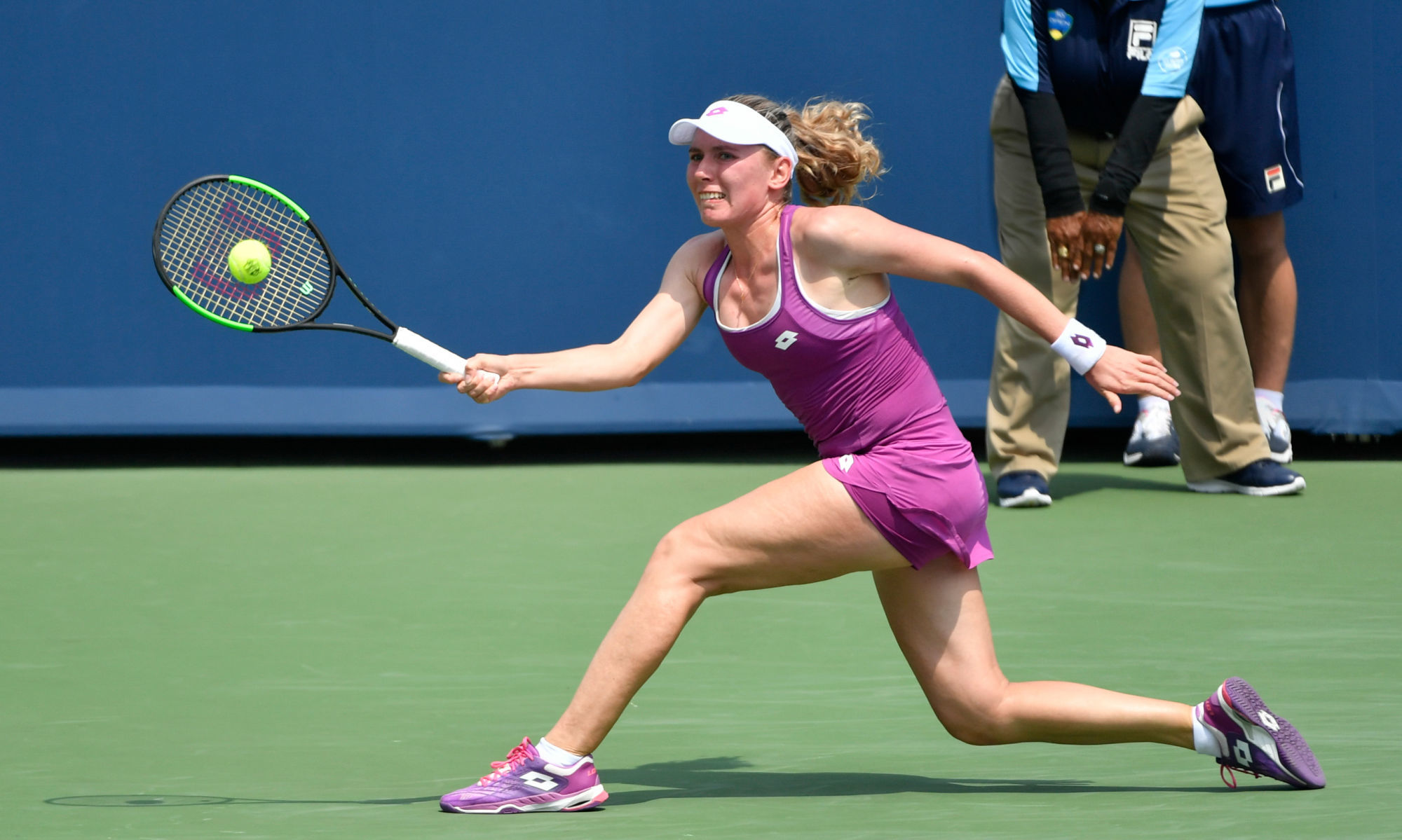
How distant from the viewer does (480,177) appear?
6.95 m

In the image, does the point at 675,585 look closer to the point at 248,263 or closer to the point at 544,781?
the point at 544,781

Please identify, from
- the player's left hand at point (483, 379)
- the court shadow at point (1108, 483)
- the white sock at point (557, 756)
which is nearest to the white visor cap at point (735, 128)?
the player's left hand at point (483, 379)

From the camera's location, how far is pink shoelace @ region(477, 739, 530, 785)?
2.91 metres

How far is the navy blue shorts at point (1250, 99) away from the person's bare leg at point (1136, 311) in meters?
0.50

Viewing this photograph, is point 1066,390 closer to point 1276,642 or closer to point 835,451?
point 1276,642

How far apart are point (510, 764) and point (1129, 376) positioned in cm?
131

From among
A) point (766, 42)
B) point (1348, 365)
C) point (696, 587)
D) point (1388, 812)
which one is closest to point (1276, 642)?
point (1388, 812)

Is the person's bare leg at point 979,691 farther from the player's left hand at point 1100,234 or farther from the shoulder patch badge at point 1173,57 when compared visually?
the shoulder patch badge at point 1173,57

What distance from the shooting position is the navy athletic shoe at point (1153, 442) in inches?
266

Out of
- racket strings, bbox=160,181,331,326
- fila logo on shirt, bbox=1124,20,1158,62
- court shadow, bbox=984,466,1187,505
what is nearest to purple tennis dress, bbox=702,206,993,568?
racket strings, bbox=160,181,331,326

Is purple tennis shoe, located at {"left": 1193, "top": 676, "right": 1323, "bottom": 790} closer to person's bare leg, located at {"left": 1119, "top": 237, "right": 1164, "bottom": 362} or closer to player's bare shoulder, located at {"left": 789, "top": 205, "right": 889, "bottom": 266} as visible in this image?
player's bare shoulder, located at {"left": 789, "top": 205, "right": 889, "bottom": 266}

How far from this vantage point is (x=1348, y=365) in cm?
692

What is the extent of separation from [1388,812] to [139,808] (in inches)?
82.7

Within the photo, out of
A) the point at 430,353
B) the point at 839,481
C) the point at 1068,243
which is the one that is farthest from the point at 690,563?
the point at 1068,243
